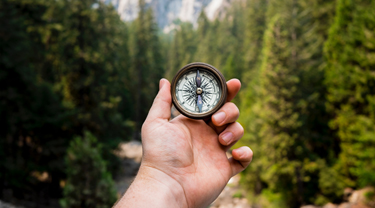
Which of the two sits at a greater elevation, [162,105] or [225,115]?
[162,105]

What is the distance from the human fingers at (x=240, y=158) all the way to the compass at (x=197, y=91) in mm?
557

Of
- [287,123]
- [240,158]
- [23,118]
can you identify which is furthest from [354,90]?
[23,118]

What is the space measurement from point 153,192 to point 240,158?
3.60 ft

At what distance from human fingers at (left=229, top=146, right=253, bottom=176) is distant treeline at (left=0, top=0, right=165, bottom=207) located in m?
8.71

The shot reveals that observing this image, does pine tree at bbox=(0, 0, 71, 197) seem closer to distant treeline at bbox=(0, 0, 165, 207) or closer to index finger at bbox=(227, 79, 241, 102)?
distant treeline at bbox=(0, 0, 165, 207)

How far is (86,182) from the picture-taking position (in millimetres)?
10258

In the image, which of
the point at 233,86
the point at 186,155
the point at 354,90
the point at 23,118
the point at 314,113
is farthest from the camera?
the point at 314,113

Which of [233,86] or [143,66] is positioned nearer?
[233,86]

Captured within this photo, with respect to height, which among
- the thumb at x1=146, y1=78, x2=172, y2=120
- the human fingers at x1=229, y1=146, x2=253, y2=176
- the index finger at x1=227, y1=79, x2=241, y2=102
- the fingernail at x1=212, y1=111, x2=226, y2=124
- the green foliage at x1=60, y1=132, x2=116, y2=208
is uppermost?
the green foliage at x1=60, y1=132, x2=116, y2=208

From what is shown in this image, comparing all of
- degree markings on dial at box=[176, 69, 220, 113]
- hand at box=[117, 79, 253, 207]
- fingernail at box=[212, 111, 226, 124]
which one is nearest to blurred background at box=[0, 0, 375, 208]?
hand at box=[117, 79, 253, 207]

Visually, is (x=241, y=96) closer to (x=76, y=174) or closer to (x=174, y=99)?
(x=76, y=174)

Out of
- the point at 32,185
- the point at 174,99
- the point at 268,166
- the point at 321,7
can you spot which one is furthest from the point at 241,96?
the point at 174,99

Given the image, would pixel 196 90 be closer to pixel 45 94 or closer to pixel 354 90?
pixel 45 94

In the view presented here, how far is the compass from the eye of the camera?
306 cm
